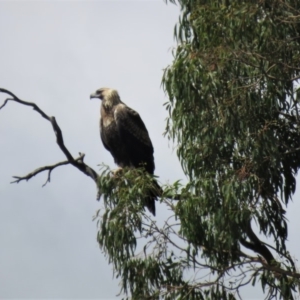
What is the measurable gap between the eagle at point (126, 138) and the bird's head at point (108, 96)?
0.17m

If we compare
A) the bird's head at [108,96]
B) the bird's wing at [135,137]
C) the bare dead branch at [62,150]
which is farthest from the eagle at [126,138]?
the bare dead branch at [62,150]

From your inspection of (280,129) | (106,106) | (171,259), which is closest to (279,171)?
(280,129)

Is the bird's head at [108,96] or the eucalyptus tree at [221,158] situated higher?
the bird's head at [108,96]

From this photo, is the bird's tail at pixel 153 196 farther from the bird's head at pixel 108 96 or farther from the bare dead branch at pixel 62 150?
the bird's head at pixel 108 96

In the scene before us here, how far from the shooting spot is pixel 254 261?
1013 cm

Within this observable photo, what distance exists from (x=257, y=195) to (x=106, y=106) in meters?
2.27

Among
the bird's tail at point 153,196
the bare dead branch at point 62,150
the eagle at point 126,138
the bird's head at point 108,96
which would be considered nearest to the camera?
the bare dead branch at point 62,150

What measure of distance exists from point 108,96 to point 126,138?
0.74 meters

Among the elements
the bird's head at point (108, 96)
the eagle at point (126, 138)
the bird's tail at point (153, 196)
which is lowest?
the bird's tail at point (153, 196)

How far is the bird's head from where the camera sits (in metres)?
11.5

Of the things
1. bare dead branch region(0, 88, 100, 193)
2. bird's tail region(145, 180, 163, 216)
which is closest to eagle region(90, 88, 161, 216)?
bird's tail region(145, 180, 163, 216)

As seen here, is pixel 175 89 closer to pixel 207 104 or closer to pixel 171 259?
pixel 207 104

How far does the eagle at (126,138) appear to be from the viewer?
36.2ft

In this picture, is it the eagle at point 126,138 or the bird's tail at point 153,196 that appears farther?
the eagle at point 126,138
